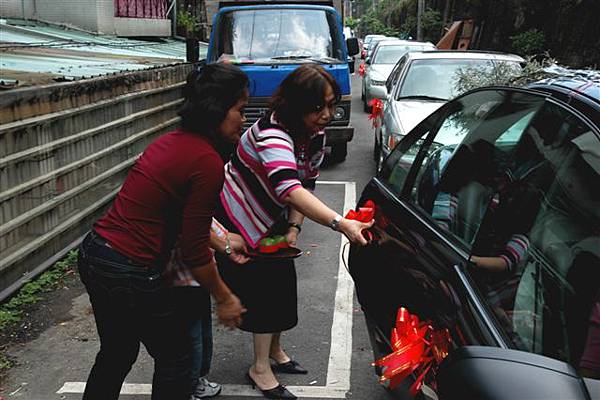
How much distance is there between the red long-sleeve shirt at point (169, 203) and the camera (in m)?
2.45

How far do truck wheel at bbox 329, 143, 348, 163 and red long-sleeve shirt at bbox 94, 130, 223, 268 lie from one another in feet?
25.1

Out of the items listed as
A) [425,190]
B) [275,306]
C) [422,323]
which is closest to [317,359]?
[275,306]

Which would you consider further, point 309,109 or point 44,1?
point 44,1

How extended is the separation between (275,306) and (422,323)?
1192 millimetres

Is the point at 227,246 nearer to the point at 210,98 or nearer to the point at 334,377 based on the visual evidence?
the point at 210,98

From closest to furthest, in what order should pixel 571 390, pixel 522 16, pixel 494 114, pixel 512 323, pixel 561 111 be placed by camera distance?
pixel 571 390 → pixel 512 323 → pixel 561 111 → pixel 494 114 → pixel 522 16

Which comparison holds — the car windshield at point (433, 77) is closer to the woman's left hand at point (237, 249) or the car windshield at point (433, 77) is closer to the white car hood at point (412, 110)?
the white car hood at point (412, 110)

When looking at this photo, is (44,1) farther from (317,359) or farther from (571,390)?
(571,390)

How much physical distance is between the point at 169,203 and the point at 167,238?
16 cm

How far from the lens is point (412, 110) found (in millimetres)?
8203

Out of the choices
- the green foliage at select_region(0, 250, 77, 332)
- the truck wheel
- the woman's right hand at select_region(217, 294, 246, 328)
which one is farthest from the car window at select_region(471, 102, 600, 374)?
the truck wheel

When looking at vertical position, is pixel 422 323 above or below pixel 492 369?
below

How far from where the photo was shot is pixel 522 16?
87.0 ft

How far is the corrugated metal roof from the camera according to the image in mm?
6680
